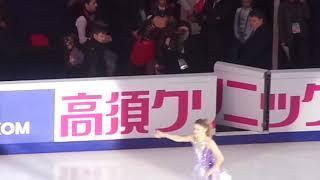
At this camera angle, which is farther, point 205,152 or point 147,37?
point 147,37

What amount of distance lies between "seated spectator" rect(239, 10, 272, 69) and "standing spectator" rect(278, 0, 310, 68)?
63 cm

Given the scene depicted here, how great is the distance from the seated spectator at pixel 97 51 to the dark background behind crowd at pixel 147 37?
0.01 meters

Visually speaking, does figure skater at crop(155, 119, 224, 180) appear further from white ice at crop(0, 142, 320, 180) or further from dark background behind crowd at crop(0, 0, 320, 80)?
dark background behind crowd at crop(0, 0, 320, 80)

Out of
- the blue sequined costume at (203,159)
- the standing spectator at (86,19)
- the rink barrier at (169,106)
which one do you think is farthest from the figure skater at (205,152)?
the standing spectator at (86,19)

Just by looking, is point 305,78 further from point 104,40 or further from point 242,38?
point 104,40

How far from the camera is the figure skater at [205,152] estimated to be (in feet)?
36.3

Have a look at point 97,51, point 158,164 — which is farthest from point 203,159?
point 97,51

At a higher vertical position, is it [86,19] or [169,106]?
[86,19]

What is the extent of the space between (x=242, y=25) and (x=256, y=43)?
1.68 ft

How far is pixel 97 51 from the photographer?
1428cm

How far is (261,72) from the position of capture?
1391 cm

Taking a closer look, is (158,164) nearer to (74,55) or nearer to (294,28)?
(74,55)

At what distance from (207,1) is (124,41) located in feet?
6.09

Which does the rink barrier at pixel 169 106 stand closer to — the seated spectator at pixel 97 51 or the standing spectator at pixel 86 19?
the seated spectator at pixel 97 51
